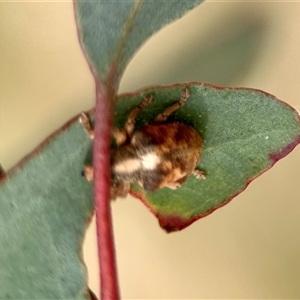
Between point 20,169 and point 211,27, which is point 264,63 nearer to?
point 211,27

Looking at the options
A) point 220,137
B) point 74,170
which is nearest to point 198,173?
point 220,137

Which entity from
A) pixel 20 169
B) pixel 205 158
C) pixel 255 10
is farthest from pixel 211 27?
pixel 20 169

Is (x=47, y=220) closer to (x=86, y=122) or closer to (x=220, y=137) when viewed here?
(x=86, y=122)

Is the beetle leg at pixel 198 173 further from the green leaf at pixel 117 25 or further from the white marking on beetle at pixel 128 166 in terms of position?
the green leaf at pixel 117 25

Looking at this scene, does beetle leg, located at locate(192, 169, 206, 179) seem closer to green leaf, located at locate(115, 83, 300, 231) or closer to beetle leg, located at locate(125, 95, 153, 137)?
green leaf, located at locate(115, 83, 300, 231)

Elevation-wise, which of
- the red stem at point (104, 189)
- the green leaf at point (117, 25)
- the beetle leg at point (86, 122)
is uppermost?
the green leaf at point (117, 25)

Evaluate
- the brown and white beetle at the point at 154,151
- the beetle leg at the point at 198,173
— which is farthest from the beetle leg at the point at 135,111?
the beetle leg at the point at 198,173

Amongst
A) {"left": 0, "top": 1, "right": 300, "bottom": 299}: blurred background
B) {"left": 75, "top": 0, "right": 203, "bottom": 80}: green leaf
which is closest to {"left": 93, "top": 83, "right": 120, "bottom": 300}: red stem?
{"left": 75, "top": 0, "right": 203, "bottom": 80}: green leaf

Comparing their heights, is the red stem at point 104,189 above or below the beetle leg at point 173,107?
below
